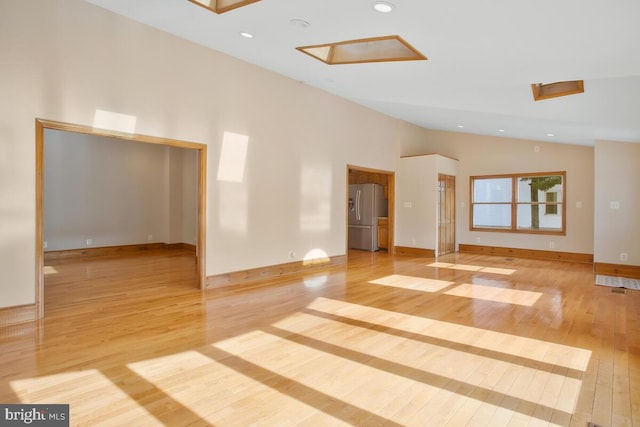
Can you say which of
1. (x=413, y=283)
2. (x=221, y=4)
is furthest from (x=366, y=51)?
(x=413, y=283)

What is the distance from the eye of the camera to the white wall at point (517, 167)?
27.0 feet

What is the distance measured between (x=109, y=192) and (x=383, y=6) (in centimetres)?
779

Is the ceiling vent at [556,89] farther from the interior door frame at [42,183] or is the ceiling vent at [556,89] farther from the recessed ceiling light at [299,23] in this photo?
the interior door frame at [42,183]

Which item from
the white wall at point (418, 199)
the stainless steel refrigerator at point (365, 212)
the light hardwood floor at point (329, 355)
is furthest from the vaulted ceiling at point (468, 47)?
the stainless steel refrigerator at point (365, 212)

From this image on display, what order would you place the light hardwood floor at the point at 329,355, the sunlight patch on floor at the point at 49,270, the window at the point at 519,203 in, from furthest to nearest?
the window at the point at 519,203 < the sunlight patch on floor at the point at 49,270 < the light hardwood floor at the point at 329,355

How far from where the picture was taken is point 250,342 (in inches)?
130

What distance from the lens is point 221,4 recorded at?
3.91 meters

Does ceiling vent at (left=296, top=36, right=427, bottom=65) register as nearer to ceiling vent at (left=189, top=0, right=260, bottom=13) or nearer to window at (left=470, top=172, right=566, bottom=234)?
ceiling vent at (left=189, top=0, right=260, bottom=13)

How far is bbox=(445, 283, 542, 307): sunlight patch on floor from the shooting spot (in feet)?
16.0

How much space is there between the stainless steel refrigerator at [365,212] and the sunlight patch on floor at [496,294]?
4.06 meters

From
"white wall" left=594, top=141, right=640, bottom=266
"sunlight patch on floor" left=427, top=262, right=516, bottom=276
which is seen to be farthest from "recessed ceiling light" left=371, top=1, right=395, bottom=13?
"white wall" left=594, top=141, right=640, bottom=266

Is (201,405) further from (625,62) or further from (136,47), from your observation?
(625,62)

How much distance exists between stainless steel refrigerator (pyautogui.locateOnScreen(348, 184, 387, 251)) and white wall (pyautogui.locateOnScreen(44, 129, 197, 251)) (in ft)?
13.4

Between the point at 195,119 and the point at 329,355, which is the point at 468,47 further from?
the point at 195,119
